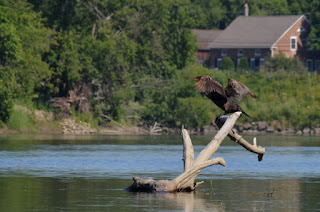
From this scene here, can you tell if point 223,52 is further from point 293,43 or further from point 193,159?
point 193,159

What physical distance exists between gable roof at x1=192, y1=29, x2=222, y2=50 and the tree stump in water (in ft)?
285

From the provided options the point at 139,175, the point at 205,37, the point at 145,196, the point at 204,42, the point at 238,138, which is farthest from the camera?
the point at 205,37

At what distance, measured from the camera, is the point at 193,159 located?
26422 millimetres

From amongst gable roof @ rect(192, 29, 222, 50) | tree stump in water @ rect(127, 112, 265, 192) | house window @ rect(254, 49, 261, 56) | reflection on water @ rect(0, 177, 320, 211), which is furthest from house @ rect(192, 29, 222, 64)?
tree stump in water @ rect(127, 112, 265, 192)

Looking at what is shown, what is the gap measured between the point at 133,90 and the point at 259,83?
14700 millimetres

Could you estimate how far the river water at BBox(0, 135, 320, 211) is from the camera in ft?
81.6

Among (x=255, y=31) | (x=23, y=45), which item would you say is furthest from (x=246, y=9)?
(x=23, y=45)

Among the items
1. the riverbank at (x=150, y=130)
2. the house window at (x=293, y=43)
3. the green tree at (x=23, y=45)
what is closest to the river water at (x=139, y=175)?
the green tree at (x=23, y=45)

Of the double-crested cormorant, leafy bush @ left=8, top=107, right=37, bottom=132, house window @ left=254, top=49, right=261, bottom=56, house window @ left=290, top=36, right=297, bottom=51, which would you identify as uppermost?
house window @ left=290, top=36, right=297, bottom=51

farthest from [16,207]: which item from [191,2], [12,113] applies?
[191,2]

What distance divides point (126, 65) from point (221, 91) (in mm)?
53104

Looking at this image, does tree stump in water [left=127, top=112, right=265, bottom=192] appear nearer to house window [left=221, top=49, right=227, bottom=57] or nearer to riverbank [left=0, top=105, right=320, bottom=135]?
riverbank [left=0, top=105, right=320, bottom=135]

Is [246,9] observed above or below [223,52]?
above

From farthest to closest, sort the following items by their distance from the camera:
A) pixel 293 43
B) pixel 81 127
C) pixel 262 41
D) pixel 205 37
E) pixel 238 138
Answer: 1. pixel 205 37
2. pixel 262 41
3. pixel 293 43
4. pixel 81 127
5. pixel 238 138
